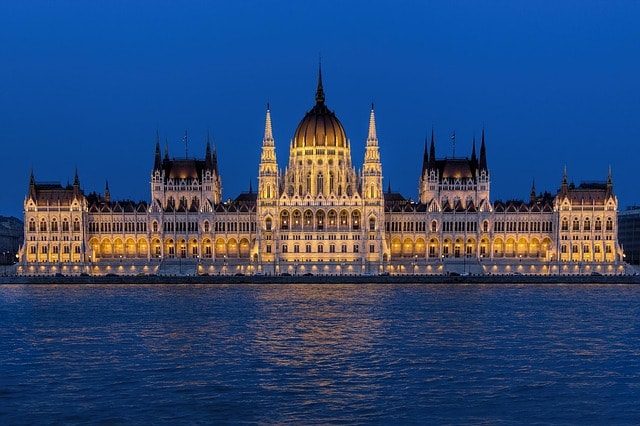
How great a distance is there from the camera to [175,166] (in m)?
141

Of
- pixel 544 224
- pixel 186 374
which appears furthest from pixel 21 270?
pixel 186 374

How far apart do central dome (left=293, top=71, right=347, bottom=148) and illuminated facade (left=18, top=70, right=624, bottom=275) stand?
190 millimetres

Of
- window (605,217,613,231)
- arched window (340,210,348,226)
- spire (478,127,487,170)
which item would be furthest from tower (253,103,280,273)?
window (605,217,613,231)

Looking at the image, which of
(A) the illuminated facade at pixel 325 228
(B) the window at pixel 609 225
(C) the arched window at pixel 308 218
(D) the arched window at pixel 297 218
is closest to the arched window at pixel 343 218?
(A) the illuminated facade at pixel 325 228

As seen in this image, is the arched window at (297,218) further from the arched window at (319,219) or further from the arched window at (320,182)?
the arched window at (320,182)

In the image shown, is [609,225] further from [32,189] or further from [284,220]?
[32,189]

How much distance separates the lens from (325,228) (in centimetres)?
12838

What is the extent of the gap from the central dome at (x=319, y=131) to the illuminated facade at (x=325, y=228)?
0.19 meters

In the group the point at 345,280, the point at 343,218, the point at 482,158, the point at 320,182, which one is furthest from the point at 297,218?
the point at 482,158

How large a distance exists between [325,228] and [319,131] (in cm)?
1429

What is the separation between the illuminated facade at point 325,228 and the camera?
12775 centimetres

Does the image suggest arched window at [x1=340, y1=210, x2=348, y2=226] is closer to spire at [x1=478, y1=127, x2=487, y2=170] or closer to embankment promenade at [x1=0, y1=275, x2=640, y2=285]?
embankment promenade at [x1=0, y1=275, x2=640, y2=285]

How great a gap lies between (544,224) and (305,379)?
95726 millimetres

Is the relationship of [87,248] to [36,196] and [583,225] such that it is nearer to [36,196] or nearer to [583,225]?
[36,196]
